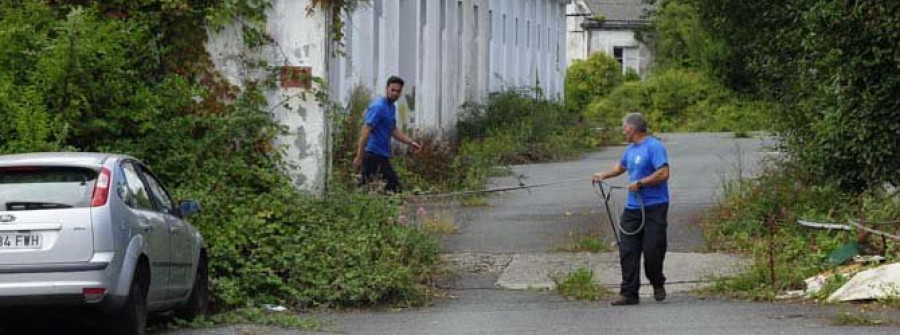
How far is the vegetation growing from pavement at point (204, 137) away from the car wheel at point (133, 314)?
2.66 m

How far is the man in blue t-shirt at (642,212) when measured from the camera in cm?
1365

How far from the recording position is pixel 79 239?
35.2 feet

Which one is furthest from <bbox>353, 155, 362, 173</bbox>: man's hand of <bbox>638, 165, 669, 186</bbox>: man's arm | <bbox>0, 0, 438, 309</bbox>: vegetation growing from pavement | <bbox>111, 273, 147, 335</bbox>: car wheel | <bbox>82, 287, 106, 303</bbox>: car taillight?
<bbox>82, 287, 106, 303</bbox>: car taillight

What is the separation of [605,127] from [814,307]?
28241 millimetres

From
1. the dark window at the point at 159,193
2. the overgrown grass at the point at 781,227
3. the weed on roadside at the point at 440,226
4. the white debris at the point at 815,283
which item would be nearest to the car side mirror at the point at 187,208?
the dark window at the point at 159,193

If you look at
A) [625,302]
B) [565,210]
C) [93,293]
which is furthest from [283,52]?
[93,293]

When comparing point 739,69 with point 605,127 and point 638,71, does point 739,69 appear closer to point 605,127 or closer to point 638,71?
point 605,127

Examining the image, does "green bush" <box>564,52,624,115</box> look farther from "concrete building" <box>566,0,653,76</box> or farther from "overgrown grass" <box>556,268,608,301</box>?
"overgrown grass" <box>556,268,608,301</box>

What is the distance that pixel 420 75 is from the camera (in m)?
28.8

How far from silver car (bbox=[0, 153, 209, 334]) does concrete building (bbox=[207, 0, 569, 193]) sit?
4.84 meters

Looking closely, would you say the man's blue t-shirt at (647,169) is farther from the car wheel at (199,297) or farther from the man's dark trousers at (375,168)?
the man's dark trousers at (375,168)

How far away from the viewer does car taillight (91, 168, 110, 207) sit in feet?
35.8

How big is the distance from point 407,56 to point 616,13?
144ft

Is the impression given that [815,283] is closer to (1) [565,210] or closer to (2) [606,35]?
(1) [565,210]
